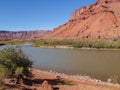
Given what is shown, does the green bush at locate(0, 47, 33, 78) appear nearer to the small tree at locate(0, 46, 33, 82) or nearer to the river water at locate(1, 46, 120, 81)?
the small tree at locate(0, 46, 33, 82)

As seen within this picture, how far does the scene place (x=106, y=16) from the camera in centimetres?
14350

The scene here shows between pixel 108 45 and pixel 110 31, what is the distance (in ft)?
184

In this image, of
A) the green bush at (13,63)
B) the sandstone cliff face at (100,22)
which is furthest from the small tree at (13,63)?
the sandstone cliff face at (100,22)

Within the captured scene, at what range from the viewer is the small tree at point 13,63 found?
15.1 meters

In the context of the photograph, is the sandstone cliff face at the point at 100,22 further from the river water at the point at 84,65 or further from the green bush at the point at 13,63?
the green bush at the point at 13,63

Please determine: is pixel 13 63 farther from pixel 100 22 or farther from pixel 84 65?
pixel 100 22

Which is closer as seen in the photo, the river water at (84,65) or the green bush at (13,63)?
the green bush at (13,63)

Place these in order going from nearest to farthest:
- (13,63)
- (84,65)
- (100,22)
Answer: (13,63), (84,65), (100,22)

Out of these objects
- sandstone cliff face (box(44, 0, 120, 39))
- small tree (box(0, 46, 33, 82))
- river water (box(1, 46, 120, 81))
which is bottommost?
river water (box(1, 46, 120, 81))

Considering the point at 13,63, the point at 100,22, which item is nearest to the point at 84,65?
the point at 13,63

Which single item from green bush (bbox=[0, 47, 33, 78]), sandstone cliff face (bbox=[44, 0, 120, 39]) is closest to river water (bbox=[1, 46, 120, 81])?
green bush (bbox=[0, 47, 33, 78])

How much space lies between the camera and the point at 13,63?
50.2 feet

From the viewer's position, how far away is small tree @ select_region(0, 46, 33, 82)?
1511 centimetres

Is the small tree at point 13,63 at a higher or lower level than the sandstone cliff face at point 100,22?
lower
